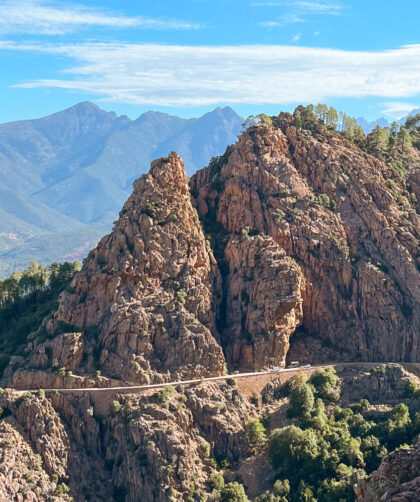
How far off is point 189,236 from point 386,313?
36.9m

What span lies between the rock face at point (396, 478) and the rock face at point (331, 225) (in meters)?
78.3

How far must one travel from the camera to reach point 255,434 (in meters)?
110

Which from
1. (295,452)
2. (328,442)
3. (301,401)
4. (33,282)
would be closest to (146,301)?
(33,282)

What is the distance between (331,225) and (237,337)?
28.4 meters

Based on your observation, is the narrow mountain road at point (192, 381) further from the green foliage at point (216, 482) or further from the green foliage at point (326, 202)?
the green foliage at point (326, 202)

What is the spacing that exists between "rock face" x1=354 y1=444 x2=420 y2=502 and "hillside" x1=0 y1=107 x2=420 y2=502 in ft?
173

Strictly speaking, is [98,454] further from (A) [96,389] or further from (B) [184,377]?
(B) [184,377]

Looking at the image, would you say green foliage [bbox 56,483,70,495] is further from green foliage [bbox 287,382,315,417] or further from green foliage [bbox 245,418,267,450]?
green foliage [bbox 287,382,315,417]

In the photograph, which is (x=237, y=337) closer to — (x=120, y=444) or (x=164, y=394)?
(x=164, y=394)

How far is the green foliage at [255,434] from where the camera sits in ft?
361

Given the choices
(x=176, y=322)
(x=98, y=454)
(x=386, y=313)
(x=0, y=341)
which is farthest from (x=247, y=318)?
(x=0, y=341)

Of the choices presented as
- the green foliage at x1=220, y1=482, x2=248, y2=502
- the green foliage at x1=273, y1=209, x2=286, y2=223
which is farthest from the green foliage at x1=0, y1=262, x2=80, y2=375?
the green foliage at x1=220, y1=482, x2=248, y2=502

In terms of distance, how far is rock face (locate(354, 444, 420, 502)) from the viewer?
1705 inches

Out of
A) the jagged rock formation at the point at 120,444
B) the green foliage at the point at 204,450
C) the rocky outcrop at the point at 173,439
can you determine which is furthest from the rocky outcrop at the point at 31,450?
the green foliage at the point at 204,450
